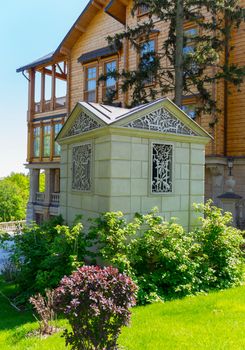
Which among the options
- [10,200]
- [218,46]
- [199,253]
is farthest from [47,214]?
[199,253]

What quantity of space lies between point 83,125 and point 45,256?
3.08 m

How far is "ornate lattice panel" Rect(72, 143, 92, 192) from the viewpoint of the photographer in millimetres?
7125

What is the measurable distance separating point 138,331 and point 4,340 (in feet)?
6.28

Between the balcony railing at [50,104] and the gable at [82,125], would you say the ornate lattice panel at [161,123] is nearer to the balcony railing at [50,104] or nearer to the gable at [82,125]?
the gable at [82,125]

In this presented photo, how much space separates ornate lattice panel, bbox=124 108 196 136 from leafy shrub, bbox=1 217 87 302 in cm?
253

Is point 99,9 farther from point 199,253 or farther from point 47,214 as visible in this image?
point 199,253

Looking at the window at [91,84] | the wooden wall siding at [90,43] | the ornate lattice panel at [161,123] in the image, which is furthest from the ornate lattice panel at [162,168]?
the window at [91,84]

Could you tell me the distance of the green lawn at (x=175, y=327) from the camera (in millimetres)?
3955

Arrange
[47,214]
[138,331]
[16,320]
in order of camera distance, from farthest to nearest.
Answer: [47,214] < [16,320] < [138,331]

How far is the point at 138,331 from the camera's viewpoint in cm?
432

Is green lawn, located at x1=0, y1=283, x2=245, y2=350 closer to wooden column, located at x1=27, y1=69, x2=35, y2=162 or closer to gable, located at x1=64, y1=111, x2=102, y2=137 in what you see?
gable, located at x1=64, y1=111, x2=102, y2=137

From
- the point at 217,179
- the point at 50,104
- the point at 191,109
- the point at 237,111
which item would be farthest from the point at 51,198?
the point at 237,111

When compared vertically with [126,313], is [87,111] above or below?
above

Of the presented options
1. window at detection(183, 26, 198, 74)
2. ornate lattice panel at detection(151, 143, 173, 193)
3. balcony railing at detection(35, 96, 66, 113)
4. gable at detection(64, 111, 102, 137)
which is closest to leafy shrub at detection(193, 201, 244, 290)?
ornate lattice panel at detection(151, 143, 173, 193)
